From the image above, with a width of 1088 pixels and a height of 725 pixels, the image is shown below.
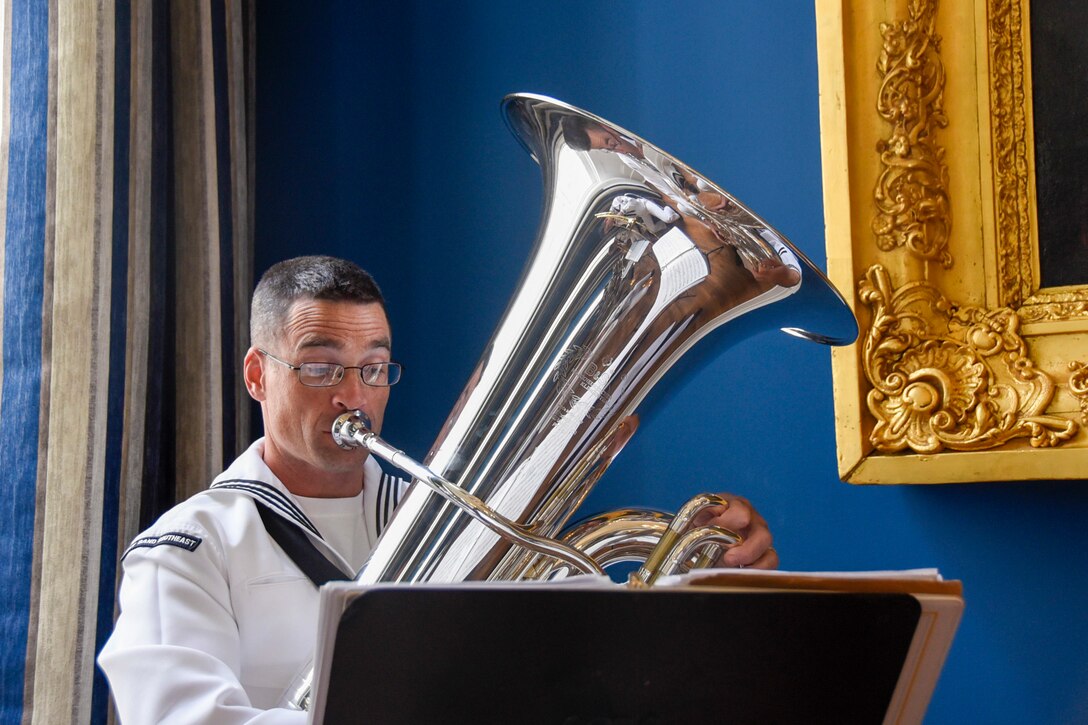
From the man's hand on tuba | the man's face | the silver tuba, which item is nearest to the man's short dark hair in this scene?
the man's face

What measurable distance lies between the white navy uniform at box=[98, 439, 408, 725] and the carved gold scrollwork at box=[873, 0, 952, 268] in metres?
Answer: 0.77

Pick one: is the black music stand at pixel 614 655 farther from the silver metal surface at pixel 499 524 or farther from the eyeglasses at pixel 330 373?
the eyeglasses at pixel 330 373

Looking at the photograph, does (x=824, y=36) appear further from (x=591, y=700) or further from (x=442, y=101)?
(x=591, y=700)

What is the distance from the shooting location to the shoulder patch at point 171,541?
4.04ft

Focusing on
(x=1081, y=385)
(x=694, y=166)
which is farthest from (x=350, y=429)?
(x=1081, y=385)

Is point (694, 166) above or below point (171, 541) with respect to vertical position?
above

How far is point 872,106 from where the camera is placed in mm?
1373

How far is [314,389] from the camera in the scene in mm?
1367

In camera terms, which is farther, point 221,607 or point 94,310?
point 94,310

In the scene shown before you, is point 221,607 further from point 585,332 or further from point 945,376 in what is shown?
point 945,376

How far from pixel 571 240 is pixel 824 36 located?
1.78 ft

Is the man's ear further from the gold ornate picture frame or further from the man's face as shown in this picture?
the gold ornate picture frame

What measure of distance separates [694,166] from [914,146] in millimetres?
344

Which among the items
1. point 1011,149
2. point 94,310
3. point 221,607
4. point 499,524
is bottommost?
point 221,607
